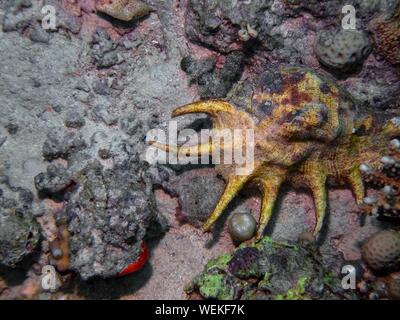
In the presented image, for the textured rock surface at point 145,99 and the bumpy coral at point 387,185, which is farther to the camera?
the textured rock surface at point 145,99

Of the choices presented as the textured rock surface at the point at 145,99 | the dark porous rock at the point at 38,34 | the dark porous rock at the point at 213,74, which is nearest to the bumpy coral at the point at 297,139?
the textured rock surface at the point at 145,99

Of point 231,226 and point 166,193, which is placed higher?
point 166,193

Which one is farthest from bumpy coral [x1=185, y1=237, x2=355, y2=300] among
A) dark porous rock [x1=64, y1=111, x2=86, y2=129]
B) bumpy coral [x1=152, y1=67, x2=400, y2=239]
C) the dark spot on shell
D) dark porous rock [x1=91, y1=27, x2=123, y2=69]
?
dark porous rock [x1=91, y1=27, x2=123, y2=69]

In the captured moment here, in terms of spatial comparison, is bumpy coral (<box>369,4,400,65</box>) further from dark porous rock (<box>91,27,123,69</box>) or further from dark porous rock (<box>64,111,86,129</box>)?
dark porous rock (<box>64,111,86,129</box>)

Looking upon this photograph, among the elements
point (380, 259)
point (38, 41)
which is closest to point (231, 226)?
point (380, 259)

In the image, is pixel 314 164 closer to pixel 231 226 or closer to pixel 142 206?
pixel 231 226

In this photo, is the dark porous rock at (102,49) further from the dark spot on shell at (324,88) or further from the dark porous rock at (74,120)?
the dark spot on shell at (324,88)
